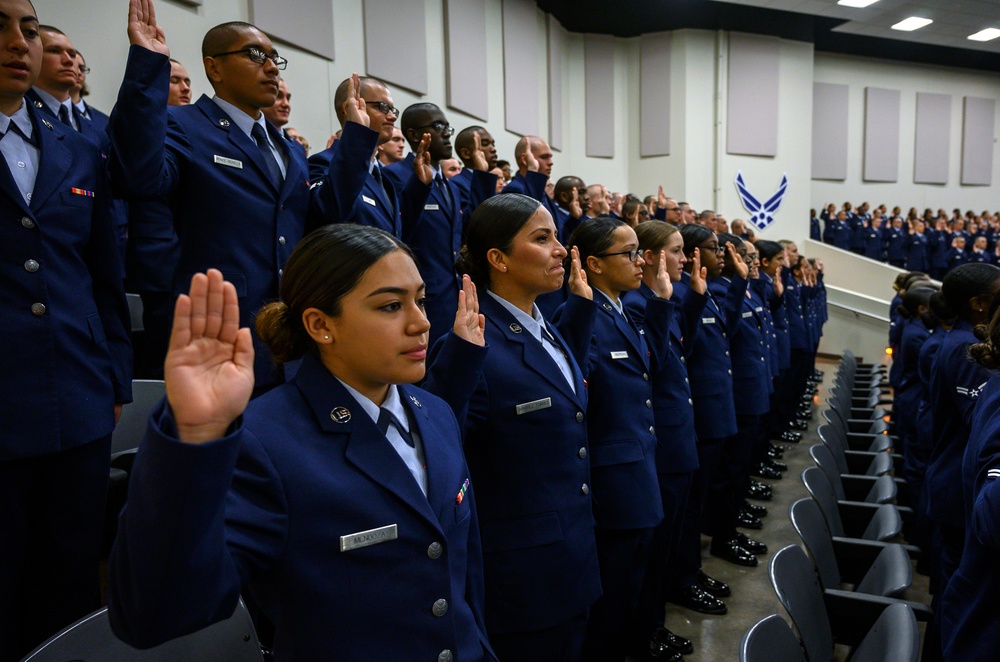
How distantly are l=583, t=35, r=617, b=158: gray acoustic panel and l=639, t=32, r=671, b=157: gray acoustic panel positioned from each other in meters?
0.61

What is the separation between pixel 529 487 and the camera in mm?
1759

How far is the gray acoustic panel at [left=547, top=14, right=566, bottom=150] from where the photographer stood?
10.8 m

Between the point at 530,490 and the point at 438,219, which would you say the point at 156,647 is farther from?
the point at 438,219

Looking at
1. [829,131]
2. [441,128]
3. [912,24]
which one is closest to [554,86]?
[912,24]

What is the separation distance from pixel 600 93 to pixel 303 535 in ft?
41.4

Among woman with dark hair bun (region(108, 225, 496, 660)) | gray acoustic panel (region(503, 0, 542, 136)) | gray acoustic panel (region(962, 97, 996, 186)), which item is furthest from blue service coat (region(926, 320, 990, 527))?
gray acoustic panel (region(962, 97, 996, 186))

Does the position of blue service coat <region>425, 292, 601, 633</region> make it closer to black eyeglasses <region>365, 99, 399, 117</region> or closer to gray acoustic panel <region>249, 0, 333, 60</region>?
black eyeglasses <region>365, 99, 399, 117</region>

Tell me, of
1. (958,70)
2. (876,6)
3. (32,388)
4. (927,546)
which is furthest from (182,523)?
(958,70)

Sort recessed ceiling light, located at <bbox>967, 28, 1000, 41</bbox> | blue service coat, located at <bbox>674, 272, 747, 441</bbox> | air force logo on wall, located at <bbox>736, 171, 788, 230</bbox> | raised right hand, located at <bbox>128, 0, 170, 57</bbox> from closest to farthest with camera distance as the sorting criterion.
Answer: raised right hand, located at <bbox>128, 0, 170, 57</bbox> < blue service coat, located at <bbox>674, 272, 747, 441</bbox> < air force logo on wall, located at <bbox>736, 171, 788, 230</bbox> < recessed ceiling light, located at <bbox>967, 28, 1000, 41</bbox>

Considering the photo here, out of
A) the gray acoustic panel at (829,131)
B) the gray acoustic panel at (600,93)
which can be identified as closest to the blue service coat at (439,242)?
the gray acoustic panel at (600,93)

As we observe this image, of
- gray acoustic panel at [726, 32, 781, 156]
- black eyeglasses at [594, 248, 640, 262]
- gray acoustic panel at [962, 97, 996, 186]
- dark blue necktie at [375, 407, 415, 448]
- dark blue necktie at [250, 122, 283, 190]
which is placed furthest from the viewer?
gray acoustic panel at [962, 97, 996, 186]

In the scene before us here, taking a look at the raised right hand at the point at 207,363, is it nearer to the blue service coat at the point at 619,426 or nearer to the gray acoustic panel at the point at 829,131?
the blue service coat at the point at 619,426

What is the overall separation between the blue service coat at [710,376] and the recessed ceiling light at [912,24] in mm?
12269

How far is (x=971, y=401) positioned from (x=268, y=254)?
2.10m
